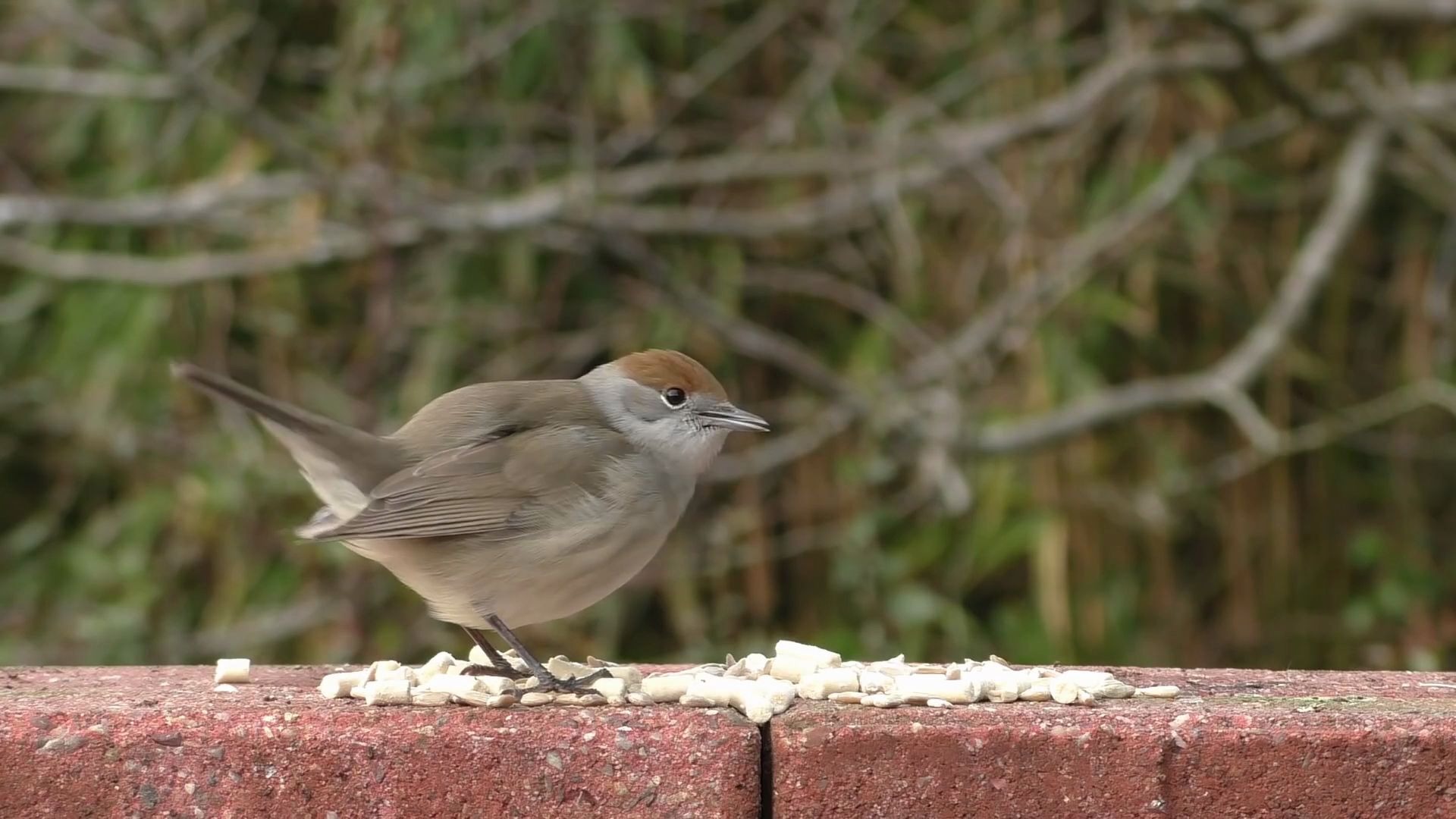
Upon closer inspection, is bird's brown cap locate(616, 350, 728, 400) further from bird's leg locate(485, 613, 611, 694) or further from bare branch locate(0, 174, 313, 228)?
bare branch locate(0, 174, 313, 228)

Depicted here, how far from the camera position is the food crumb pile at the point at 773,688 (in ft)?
9.28

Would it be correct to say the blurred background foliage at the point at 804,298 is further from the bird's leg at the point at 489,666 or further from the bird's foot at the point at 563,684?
the bird's foot at the point at 563,684

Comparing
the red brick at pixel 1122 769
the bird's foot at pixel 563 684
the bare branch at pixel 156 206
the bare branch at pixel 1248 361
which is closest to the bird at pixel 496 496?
the bird's foot at pixel 563 684

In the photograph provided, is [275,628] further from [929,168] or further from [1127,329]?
[1127,329]

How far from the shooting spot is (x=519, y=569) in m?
3.51

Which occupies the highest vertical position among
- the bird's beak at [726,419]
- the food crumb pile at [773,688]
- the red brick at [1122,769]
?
the bird's beak at [726,419]

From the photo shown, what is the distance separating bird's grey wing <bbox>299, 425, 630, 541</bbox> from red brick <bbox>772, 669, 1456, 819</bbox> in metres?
1.08

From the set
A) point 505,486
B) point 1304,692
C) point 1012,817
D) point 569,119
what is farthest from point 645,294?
point 1012,817

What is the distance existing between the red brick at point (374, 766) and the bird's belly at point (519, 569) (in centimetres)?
83

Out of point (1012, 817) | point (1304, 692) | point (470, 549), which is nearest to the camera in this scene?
point (1012, 817)

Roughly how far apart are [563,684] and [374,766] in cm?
48

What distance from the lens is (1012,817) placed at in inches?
101

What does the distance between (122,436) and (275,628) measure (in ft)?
2.81

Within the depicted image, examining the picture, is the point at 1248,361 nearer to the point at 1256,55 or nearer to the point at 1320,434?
the point at 1320,434
